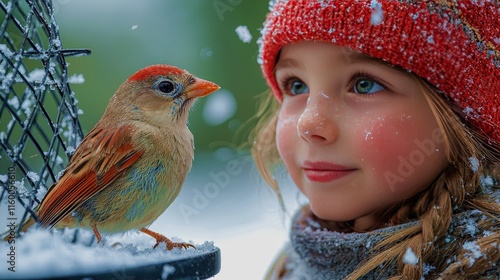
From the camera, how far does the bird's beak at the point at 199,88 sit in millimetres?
1009

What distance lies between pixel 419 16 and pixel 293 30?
11.6 inches

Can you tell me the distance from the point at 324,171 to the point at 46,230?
2.30ft

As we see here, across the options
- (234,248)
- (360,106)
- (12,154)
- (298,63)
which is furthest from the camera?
(234,248)

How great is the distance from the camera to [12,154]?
39.2 inches

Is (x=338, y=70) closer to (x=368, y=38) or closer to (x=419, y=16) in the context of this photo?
(x=368, y=38)

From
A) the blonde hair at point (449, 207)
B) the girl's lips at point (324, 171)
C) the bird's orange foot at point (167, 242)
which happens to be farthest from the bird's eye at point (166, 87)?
the blonde hair at point (449, 207)

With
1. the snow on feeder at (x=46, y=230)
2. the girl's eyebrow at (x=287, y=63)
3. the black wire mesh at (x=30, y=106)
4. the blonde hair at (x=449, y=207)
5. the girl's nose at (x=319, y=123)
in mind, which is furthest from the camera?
the girl's eyebrow at (x=287, y=63)

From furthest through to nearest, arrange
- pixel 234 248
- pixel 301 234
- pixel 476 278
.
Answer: pixel 234 248, pixel 301 234, pixel 476 278

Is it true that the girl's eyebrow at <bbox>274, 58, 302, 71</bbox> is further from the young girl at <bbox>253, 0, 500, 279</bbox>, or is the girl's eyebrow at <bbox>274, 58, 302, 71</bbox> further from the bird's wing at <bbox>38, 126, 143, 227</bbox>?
the bird's wing at <bbox>38, 126, 143, 227</bbox>

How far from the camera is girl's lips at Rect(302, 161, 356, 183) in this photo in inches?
55.6

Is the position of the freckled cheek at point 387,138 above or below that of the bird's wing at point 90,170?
below

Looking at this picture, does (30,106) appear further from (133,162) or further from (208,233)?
(208,233)

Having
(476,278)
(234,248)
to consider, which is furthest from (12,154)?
(234,248)

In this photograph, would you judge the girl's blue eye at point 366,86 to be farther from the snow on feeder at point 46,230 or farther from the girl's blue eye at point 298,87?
the snow on feeder at point 46,230
